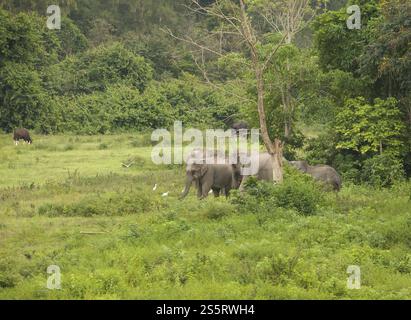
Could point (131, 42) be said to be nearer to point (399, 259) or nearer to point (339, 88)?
point (339, 88)

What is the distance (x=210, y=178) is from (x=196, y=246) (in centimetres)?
721

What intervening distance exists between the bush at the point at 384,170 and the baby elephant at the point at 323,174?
37.3 inches

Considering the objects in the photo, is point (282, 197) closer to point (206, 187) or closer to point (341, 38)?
point (206, 187)

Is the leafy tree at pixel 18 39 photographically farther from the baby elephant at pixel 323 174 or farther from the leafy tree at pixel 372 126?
the baby elephant at pixel 323 174

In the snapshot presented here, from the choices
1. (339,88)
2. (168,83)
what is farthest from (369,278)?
(168,83)

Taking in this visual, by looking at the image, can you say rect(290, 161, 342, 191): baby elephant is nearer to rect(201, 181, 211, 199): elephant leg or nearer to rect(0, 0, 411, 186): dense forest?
rect(0, 0, 411, 186): dense forest

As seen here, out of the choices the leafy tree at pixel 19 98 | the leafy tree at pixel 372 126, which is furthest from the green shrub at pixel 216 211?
the leafy tree at pixel 19 98

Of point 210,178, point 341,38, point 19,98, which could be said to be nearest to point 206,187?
point 210,178

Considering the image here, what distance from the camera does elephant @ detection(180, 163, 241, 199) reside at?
19875 millimetres

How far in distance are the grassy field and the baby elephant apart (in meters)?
0.53

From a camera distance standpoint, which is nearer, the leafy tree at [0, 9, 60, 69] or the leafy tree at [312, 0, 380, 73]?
the leafy tree at [312, 0, 380, 73]

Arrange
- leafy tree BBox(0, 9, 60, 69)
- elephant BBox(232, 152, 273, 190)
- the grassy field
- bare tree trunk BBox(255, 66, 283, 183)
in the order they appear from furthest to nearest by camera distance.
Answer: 1. leafy tree BBox(0, 9, 60, 69)
2. elephant BBox(232, 152, 273, 190)
3. bare tree trunk BBox(255, 66, 283, 183)
4. the grassy field

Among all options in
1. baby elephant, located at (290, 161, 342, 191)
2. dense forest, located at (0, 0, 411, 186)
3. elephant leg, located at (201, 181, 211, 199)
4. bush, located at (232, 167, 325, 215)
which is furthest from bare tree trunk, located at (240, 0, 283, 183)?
elephant leg, located at (201, 181, 211, 199)

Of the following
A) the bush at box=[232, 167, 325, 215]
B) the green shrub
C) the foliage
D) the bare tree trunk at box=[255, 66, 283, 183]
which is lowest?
the green shrub
